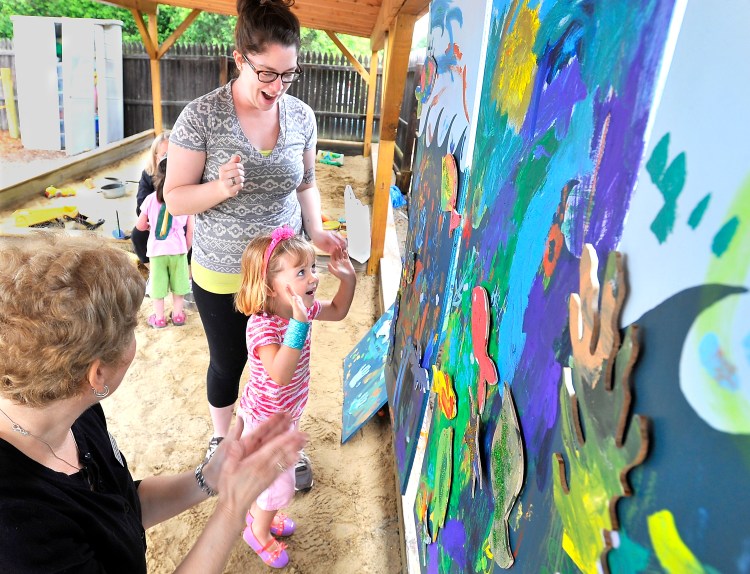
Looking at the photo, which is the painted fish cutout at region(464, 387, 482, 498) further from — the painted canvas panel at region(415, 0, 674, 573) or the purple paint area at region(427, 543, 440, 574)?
the purple paint area at region(427, 543, 440, 574)

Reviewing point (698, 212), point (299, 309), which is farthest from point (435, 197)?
point (698, 212)

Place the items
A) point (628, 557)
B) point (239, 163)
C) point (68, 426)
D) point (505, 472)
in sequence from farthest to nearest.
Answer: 1. point (239, 163)
2. point (68, 426)
3. point (505, 472)
4. point (628, 557)

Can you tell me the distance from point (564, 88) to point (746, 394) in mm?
537

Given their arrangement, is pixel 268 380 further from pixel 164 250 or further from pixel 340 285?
pixel 164 250

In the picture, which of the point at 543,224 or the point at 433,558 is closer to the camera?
the point at 543,224

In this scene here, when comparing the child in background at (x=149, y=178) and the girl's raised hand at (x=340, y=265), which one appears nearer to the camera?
the girl's raised hand at (x=340, y=265)

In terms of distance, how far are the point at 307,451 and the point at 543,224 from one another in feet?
7.37

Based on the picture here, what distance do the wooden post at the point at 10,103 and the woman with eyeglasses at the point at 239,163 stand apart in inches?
273

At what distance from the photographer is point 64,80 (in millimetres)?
8055

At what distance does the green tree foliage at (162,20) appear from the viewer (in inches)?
347

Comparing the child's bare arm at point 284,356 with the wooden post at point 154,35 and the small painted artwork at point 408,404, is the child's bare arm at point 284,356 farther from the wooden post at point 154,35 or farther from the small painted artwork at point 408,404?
the wooden post at point 154,35

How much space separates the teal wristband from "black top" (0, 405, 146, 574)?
64 cm

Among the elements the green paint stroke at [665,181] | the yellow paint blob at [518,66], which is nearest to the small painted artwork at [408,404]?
the yellow paint blob at [518,66]

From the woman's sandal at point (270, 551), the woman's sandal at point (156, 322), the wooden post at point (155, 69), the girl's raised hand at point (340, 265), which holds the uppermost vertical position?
the wooden post at point (155, 69)
